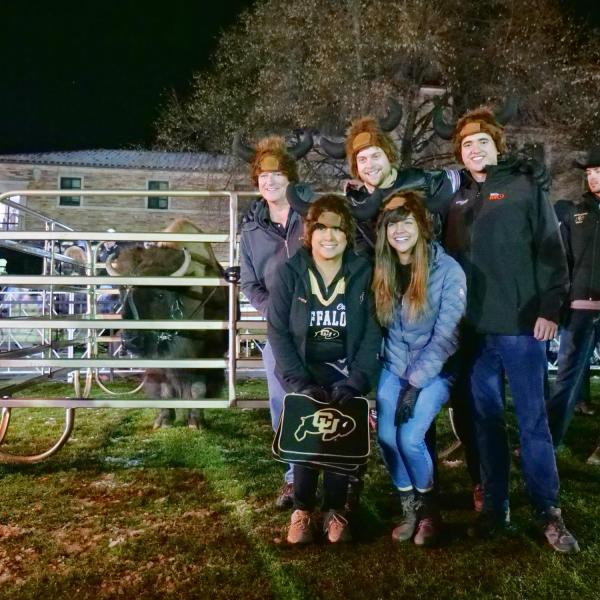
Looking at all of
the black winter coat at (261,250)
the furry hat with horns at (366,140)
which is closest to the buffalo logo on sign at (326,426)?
the black winter coat at (261,250)

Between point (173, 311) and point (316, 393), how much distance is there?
340 centimetres

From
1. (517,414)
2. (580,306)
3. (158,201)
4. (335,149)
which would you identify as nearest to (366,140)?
(335,149)

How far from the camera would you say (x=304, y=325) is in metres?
3.03

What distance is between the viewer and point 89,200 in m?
30.2

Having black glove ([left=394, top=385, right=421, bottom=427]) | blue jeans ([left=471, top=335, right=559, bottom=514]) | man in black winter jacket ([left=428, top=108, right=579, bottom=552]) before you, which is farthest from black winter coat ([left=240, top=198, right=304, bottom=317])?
blue jeans ([left=471, top=335, right=559, bottom=514])

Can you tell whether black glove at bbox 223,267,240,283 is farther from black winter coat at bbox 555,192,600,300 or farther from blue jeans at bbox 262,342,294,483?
black winter coat at bbox 555,192,600,300

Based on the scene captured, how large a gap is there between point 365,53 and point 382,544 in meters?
13.8

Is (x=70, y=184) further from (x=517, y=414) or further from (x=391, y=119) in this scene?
(x=517, y=414)

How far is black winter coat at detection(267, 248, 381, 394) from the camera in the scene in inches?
118

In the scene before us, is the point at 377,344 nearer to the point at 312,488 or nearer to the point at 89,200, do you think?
the point at 312,488

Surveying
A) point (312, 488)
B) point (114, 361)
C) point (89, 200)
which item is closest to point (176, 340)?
point (114, 361)

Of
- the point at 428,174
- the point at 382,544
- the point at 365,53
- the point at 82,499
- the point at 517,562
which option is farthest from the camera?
the point at 365,53

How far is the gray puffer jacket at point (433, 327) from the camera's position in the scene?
2.96 m

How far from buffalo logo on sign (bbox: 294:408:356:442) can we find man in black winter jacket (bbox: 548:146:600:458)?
225 cm
